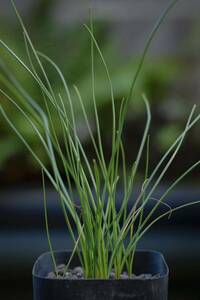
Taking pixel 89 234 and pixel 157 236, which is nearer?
pixel 89 234

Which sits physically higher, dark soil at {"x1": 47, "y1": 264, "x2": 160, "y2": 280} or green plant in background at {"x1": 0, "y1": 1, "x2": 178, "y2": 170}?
green plant in background at {"x1": 0, "y1": 1, "x2": 178, "y2": 170}

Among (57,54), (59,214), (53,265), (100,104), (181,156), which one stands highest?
(57,54)

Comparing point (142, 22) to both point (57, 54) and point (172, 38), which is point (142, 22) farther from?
point (57, 54)

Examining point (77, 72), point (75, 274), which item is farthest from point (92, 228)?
point (77, 72)

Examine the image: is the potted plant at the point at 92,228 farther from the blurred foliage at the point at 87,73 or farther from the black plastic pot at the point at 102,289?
the blurred foliage at the point at 87,73

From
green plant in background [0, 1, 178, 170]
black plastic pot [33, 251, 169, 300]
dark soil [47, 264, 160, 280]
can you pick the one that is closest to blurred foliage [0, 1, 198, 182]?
green plant in background [0, 1, 178, 170]

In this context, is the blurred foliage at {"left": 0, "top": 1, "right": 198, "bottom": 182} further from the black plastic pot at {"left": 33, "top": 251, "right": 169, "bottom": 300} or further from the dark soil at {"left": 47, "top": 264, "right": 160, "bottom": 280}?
the black plastic pot at {"left": 33, "top": 251, "right": 169, "bottom": 300}

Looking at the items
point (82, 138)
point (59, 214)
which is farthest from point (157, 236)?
point (82, 138)

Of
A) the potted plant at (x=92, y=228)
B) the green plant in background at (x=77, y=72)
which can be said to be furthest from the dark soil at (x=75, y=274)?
the green plant in background at (x=77, y=72)

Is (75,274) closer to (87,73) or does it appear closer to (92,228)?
(92,228)
